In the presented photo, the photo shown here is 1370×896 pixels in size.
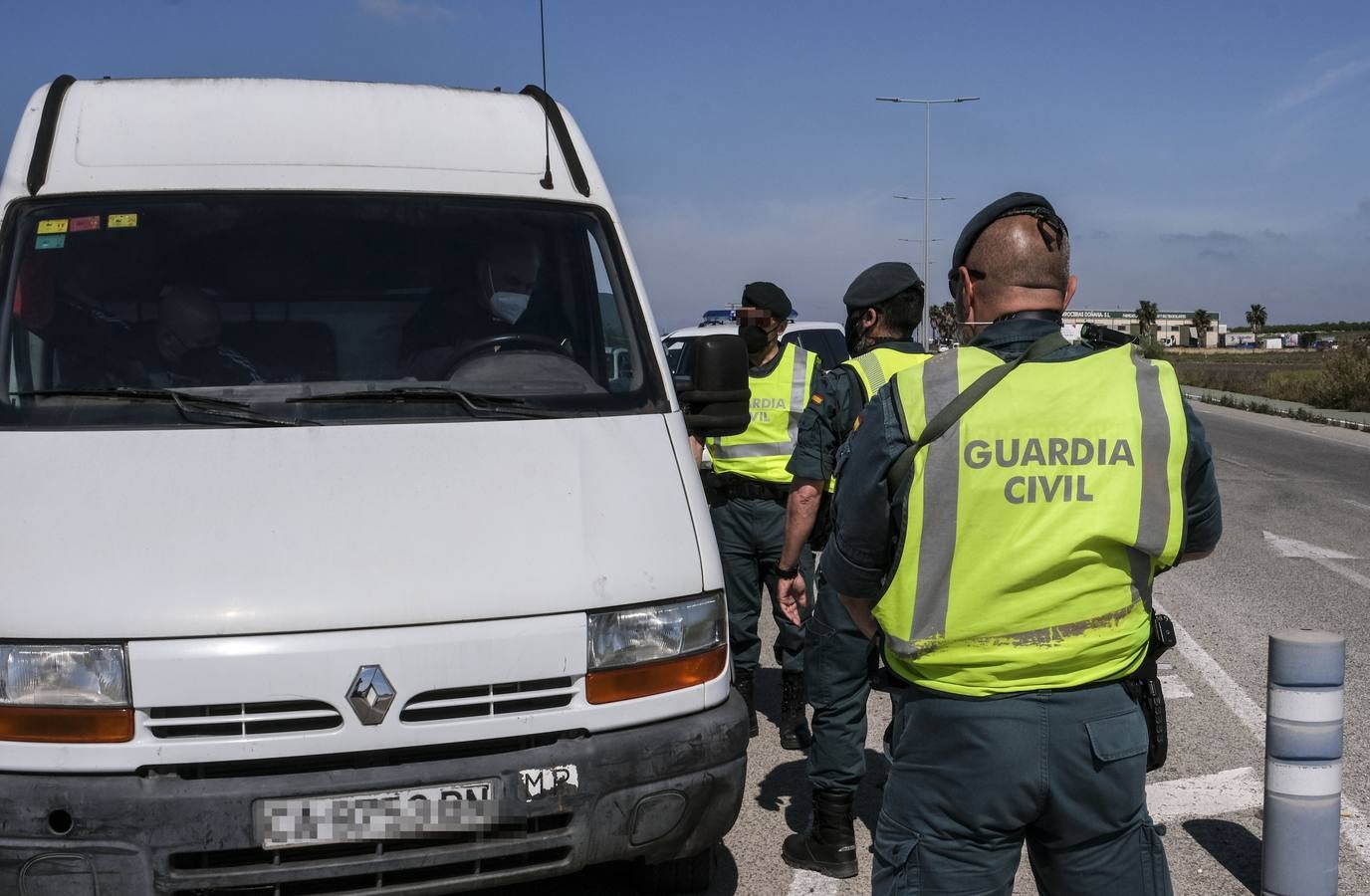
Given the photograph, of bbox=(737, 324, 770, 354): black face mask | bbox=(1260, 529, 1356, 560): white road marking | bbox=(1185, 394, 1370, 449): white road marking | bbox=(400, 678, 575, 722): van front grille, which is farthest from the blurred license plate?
bbox=(1185, 394, 1370, 449): white road marking

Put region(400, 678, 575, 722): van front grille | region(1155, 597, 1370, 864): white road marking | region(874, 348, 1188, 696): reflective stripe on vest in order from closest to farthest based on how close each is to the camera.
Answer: region(874, 348, 1188, 696): reflective stripe on vest < region(400, 678, 575, 722): van front grille < region(1155, 597, 1370, 864): white road marking

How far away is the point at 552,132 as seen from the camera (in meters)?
4.70

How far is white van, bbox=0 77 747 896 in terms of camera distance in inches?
118

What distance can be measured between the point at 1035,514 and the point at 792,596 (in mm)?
2364

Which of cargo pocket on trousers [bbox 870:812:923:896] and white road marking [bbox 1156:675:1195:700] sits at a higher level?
cargo pocket on trousers [bbox 870:812:923:896]

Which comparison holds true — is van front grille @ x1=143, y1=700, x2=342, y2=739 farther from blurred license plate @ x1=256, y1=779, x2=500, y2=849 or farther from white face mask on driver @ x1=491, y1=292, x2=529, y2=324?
white face mask on driver @ x1=491, y1=292, x2=529, y2=324

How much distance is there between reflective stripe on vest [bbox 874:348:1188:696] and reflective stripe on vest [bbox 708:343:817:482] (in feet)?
10.0

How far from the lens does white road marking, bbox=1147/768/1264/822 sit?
4.77m

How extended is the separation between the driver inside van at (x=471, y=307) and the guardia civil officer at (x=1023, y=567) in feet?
6.25

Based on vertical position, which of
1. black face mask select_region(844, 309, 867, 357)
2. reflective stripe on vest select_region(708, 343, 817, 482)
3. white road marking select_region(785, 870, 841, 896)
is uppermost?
black face mask select_region(844, 309, 867, 357)

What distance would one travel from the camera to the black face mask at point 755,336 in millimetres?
5793

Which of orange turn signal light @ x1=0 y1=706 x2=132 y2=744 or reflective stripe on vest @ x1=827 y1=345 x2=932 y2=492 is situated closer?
orange turn signal light @ x1=0 y1=706 x2=132 y2=744

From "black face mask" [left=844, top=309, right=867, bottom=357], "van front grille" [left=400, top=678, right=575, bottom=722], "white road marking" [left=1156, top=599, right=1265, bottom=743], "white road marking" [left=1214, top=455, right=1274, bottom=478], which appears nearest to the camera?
"van front grille" [left=400, top=678, right=575, bottom=722]

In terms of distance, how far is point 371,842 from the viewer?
307 cm
